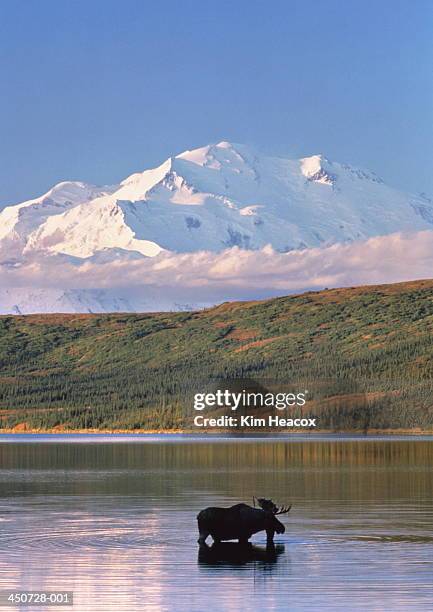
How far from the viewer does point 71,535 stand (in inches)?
2486

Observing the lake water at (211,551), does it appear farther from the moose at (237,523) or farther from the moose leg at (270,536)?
the moose at (237,523)

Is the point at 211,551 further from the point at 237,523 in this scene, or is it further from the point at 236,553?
the point at 237,523

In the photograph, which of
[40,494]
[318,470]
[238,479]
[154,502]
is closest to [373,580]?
[154,502]

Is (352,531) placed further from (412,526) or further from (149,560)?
(149,560)

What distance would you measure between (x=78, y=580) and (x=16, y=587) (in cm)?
245

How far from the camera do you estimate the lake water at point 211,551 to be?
46.1m

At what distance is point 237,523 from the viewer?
196 feet

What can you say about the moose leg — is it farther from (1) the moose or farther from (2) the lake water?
(2) the lake water

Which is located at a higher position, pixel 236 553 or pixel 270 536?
pixel 270 536

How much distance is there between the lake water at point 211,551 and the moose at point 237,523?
28.3 inches

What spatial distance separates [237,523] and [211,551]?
2623mm

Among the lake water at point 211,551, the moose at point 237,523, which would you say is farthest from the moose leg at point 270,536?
the lake water at point 211,551

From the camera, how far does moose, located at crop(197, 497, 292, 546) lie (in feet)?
194

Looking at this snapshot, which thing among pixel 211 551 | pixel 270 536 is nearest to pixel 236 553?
pixel 211 551
